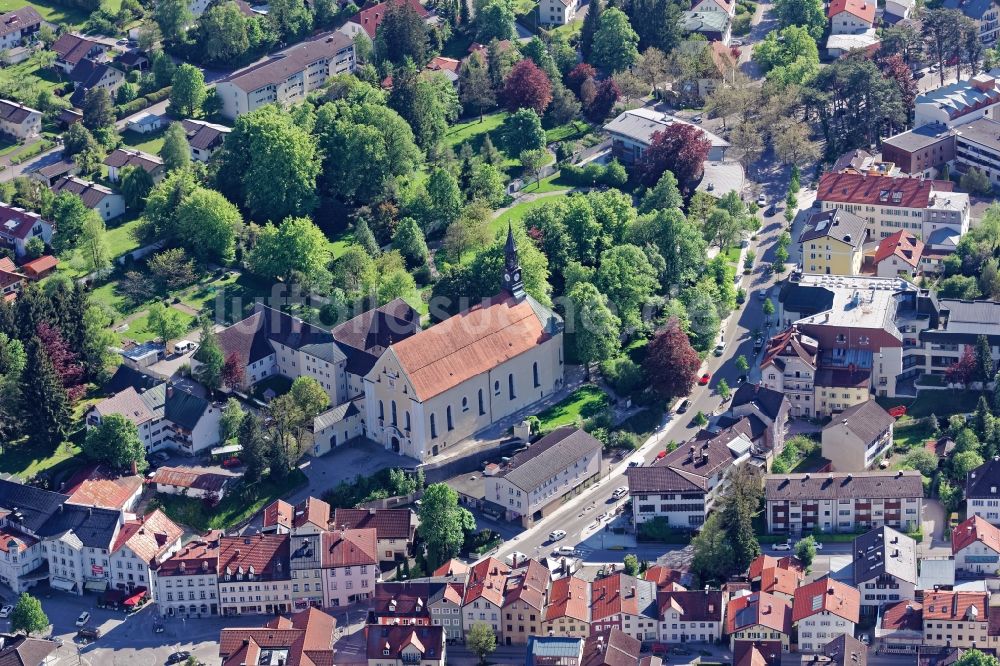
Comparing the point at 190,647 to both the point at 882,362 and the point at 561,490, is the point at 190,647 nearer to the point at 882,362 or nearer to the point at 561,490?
the point at 561,490

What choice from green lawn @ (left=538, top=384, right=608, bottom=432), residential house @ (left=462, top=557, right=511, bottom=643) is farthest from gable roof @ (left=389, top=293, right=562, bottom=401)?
residential house @ (left=462, top=557, right=511, bottom=643)

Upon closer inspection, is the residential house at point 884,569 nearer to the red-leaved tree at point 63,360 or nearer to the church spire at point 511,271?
the church spire at point 511,271

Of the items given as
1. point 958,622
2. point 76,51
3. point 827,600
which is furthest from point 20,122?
point 958,622

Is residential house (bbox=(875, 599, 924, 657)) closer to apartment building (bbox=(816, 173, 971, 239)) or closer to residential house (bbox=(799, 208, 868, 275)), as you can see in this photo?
residential house (bbox=(799, 208, 868, 275))

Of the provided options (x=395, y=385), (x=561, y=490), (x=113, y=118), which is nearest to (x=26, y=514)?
(x=395, y=385)

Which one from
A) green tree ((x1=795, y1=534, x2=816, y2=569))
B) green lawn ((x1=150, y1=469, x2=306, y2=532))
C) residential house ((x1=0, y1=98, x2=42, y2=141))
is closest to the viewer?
green tree ((x1=795, y1=534, x2=816, y2=569))

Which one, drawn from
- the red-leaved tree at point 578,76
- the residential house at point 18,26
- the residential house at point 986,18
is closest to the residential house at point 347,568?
the red-leaved tree at point 578,76
